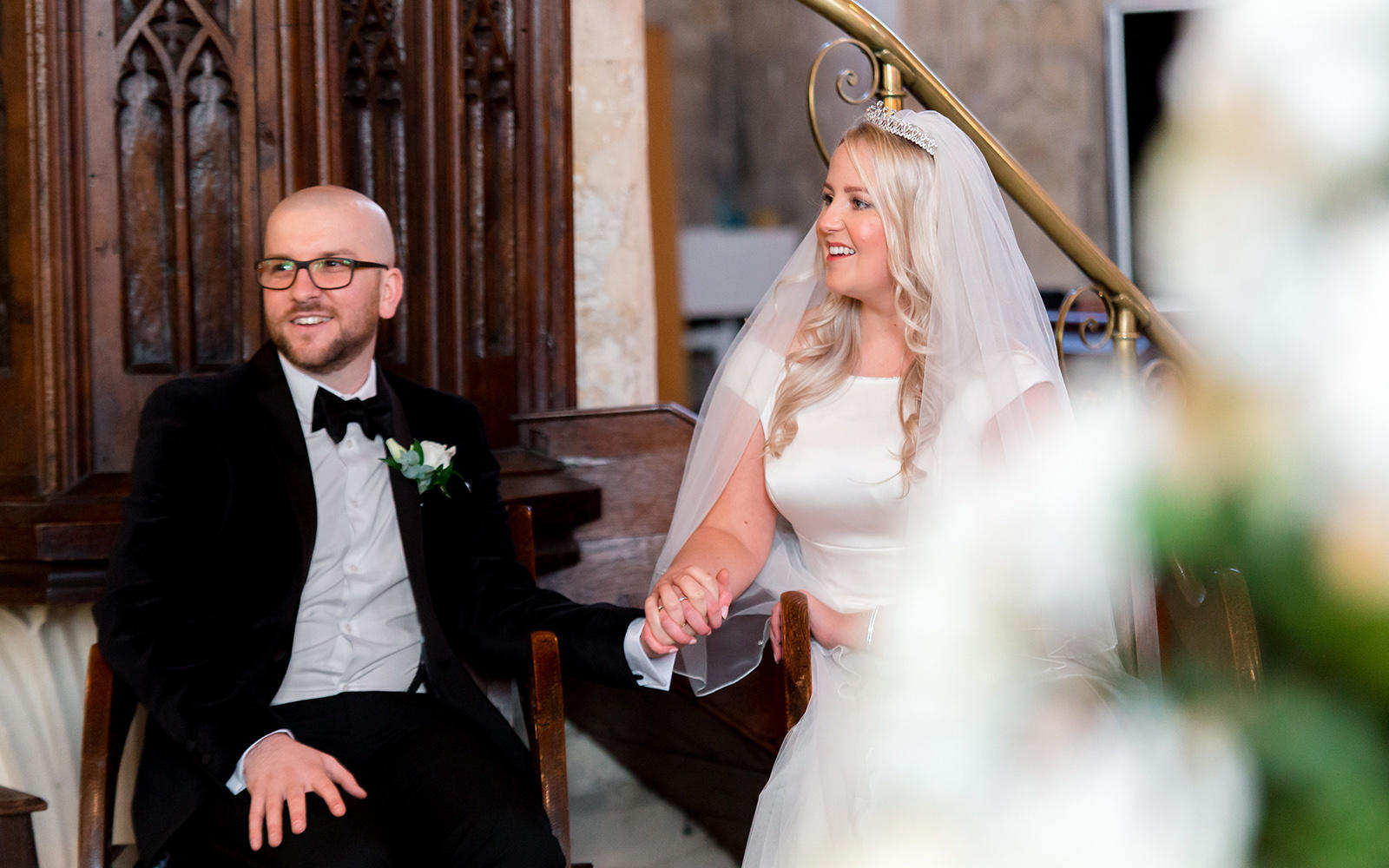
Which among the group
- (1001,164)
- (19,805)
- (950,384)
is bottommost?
(19,805)

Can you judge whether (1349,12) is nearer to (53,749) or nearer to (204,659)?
(204,659)

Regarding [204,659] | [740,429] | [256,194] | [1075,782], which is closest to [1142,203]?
[1075,782]

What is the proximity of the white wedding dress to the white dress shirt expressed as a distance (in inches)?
14.4

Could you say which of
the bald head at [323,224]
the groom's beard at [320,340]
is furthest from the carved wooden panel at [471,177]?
the groom's beard at [320,340]

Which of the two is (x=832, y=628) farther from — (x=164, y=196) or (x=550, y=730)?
(x=164, y=196)

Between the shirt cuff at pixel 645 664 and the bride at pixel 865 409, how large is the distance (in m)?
0.03

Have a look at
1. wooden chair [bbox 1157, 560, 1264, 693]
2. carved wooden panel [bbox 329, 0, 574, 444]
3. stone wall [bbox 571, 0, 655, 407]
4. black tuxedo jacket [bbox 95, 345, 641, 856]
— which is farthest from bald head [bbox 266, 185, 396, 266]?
wooden chair [bbox 1157, 560, 1264, 693]

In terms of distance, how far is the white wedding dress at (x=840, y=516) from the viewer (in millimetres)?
2178

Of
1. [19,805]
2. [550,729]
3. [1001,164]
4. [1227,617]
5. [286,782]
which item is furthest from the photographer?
[1001,164]

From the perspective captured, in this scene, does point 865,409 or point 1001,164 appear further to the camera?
point 1001,164

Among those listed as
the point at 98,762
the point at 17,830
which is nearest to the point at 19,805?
the point at 17,830

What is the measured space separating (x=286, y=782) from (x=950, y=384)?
1.32 metres

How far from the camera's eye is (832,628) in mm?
2338

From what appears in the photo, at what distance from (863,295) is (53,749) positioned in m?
1.96
